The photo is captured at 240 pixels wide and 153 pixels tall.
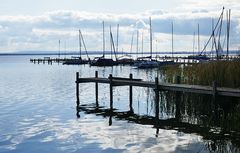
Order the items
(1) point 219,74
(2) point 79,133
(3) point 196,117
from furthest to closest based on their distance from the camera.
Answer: (1) point 219,74 < (3) point 196,117 < (2) point 79,133

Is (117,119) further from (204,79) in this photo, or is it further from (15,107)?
(15,107)

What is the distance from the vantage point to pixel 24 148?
19734 millimetres

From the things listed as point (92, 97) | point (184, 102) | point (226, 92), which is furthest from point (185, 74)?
point (92, 97)

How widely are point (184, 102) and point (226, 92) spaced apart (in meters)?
5.38

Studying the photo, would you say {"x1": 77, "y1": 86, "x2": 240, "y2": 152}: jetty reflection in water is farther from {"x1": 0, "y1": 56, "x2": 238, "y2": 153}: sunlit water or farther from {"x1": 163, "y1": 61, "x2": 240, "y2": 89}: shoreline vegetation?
{"x1": 163, "y1": 61, "x2": 240, "y2": 89}: shoreline vegetation

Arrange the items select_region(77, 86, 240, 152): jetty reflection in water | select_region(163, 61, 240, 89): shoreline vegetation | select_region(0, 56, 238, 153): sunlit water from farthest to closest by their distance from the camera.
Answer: select_region(163, 61, 240, 89): shoreline vegetation < select_region(77, 86, 240, 152): jetty reflection in water < select_region(0, 56, 238, 153): sunlit water

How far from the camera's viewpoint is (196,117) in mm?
24375

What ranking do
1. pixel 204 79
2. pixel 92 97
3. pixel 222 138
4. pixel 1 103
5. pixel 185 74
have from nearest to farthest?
pixel 222 138 < pixel 204 79 < pixel 185 74 < pixel 1 103 < pixel 92 97

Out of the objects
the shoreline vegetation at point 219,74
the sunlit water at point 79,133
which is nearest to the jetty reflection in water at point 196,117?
the sunlit water at point 79,133

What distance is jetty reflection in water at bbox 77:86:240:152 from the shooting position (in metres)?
19.6

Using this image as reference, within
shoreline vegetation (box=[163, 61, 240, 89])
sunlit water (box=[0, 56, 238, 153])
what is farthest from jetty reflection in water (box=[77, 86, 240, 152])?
shoreline vegetation (box=[163, 61, 240, 89])

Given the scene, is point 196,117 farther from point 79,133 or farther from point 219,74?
point 79,133

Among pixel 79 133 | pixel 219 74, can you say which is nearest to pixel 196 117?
pixel 219 74

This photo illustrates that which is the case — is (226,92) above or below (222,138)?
above
